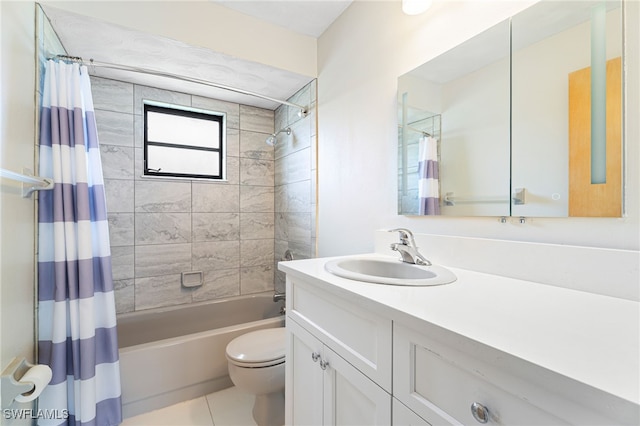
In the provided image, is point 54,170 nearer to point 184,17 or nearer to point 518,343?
point 184,17

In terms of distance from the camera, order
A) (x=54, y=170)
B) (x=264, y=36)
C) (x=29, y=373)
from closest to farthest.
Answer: (x=29, y=373) < (x=54, y=170) < (x=264, y=36)

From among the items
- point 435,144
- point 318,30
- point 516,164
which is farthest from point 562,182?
point 318,30

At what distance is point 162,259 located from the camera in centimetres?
224

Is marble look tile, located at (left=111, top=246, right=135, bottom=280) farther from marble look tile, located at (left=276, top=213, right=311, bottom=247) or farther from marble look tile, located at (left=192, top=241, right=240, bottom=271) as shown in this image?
marble look tile, located at (left=276, top=213, right=311, bottom=247)

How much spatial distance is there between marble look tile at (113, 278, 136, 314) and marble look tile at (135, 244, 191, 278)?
0.09 m

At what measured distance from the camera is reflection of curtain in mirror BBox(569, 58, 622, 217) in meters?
0.73

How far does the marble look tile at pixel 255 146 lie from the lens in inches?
101

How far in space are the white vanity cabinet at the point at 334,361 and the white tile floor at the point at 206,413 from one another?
68cm

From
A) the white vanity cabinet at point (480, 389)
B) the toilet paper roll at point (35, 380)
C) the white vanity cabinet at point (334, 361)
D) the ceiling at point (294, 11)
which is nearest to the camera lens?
the white vanity cabinet at point (480, 389)

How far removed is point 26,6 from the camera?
1.21 m

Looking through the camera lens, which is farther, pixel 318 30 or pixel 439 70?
pixel 318 30

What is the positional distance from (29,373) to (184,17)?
6.28ft

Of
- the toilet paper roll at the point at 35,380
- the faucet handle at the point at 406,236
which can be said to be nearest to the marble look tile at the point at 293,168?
the faucet handle at the point at 406,236

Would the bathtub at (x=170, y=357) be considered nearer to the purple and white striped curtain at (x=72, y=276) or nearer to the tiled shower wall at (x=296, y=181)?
the purple and white striped curtain at (x=72, y=276)
